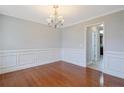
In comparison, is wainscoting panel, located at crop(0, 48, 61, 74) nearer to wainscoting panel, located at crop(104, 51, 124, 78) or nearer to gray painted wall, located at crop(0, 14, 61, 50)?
gray painted wall, located at crop(0, 14, 61, 50)

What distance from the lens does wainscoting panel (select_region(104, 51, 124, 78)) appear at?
142 inches

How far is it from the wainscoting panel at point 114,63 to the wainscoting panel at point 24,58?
3.12 metres

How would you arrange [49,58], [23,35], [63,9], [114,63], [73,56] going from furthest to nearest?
1. [49,58]
2. [73,56]
3. [23,35]
4. [114,63]
5. [63,9]

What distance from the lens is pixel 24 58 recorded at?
15.8ft

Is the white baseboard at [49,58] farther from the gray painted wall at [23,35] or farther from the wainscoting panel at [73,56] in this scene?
the gray painted wall at [23,35]

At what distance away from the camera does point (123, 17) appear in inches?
138

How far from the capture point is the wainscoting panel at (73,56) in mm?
5395

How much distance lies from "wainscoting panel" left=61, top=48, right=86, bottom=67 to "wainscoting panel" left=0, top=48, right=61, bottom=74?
1.92 feet

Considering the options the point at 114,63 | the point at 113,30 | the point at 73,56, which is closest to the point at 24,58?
the point at 73,56

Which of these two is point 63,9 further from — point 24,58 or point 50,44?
point 50,44

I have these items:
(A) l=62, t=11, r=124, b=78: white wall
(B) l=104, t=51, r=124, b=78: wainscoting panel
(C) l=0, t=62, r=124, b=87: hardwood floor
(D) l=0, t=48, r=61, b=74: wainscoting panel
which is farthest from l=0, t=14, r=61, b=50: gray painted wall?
(B) l=104, t=51, r=124, b=78: wainscoting panel

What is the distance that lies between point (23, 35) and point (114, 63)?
3838mm
